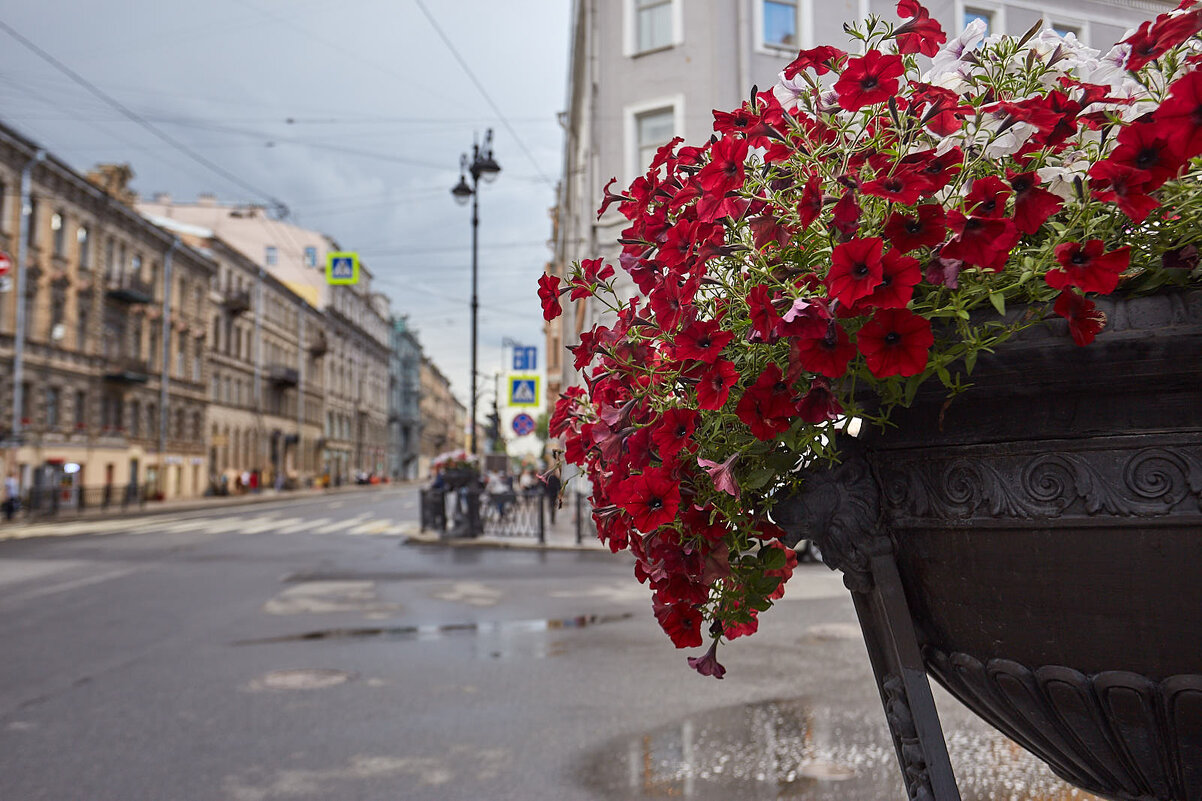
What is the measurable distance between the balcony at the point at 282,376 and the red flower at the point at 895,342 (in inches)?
2395

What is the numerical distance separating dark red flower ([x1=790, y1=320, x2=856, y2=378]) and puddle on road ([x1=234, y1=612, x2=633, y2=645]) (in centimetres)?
636

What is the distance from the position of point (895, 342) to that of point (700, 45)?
746 inches

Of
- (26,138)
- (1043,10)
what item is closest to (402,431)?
(26,138)

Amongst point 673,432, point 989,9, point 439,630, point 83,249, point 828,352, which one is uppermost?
point 989,9

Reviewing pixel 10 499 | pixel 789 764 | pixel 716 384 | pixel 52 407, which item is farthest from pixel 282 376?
pixel 716 384

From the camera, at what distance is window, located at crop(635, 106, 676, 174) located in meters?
18.8

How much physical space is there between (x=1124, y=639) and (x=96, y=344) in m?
41.0

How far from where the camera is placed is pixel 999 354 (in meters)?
1.26

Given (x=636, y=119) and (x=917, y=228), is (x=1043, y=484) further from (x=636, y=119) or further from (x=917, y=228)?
(x=636, y=119)

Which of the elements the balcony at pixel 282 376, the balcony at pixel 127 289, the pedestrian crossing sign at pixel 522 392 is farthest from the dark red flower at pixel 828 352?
the balcony at pixel 282 376

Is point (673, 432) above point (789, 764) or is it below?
above

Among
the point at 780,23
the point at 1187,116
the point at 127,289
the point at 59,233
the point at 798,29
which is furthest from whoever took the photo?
the point at 127,289

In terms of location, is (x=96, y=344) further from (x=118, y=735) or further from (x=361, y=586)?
(x=118, y=735)

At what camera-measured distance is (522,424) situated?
2238 centimetres
